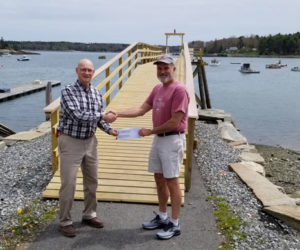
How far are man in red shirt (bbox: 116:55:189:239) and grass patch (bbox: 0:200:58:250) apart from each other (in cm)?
129

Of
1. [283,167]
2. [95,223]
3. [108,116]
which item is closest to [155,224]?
[95,223]

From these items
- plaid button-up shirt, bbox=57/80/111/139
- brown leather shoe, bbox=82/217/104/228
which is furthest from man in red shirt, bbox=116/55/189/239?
brown leather shoe, bbox=82/217/104/228

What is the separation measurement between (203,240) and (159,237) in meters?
0.46

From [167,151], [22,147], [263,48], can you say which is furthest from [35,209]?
[263,48]

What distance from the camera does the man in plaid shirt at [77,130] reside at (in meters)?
3.49

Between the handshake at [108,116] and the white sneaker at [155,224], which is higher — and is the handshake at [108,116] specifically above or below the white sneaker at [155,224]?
above

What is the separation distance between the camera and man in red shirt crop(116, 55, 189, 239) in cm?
338

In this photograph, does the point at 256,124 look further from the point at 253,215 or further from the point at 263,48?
the point at 263,48

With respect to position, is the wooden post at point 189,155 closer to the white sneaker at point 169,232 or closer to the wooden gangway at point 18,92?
the white sneaker at point 169,232

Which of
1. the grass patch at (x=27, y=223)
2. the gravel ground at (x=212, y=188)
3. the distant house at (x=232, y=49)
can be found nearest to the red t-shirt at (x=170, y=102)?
the gravel ground at (x=212, y=188)

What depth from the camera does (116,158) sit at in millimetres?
5680

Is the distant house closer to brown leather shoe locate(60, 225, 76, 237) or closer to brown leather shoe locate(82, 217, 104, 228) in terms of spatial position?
brown leather shoe locate(82, 217, 104, 228)

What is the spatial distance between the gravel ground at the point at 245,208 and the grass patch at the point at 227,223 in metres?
0.06

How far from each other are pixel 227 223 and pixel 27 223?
221 centimetres
